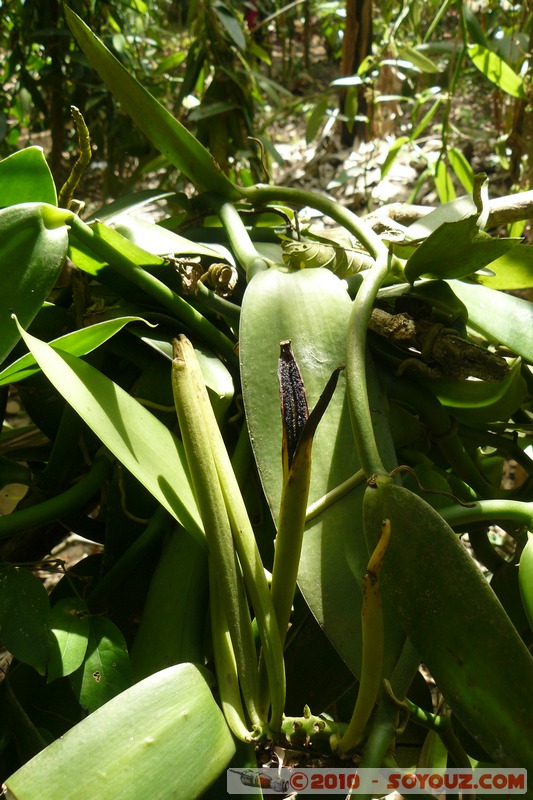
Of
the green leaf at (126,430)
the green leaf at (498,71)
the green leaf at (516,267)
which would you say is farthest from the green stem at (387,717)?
the green leaf at (498,71)

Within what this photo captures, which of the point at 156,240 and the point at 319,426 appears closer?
the point at 319,426

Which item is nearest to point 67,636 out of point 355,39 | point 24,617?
point 24,617

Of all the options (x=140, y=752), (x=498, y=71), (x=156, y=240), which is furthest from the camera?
(x=498, y=71)

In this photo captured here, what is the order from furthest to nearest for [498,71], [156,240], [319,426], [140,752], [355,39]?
[355,39] < [498,71] < [156,240] < [319,426] < [140,752]

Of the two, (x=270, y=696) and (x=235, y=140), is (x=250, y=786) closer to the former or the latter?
(x=270, y=696)

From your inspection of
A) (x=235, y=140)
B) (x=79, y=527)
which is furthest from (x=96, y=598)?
(x=235, y=140)

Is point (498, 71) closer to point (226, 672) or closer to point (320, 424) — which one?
point (320, 424)

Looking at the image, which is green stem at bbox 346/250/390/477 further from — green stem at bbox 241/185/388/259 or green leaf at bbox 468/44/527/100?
green leaf at bbox 468/44/527/100
